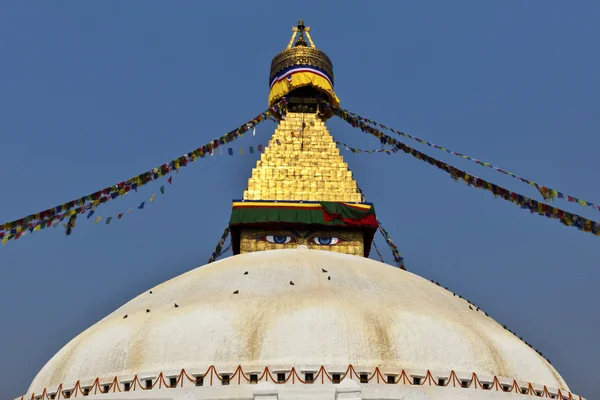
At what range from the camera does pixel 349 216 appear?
1579 centimetres

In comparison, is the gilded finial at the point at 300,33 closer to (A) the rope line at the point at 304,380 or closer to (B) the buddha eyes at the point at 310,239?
(B) the buddha eyes at the point at 310,239

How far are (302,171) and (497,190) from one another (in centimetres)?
543

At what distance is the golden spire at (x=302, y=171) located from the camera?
16500 mm

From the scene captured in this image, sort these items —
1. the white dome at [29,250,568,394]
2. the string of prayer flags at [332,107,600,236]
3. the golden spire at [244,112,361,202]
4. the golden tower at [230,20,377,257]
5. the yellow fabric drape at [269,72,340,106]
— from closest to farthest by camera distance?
the white dome at [29,250,568,394] < the string of prayer flags at [332,107,600,236] < the golden tower at [230,20,377,257] < the golden spire at [244,112,361,202] < the yellow fabric drape at [269,72,340,106]

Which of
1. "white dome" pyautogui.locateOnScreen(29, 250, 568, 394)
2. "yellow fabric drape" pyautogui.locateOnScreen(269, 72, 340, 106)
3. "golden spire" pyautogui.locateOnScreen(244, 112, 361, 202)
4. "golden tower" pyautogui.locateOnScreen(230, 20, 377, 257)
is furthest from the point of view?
"yellow fabric drape" pyautogui.locateOnScreen(269, 72, 340, 106)

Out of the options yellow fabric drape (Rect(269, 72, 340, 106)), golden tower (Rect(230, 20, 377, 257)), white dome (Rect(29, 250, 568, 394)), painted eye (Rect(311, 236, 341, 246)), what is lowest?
white dome (Rect(29, 250, 568, 394))

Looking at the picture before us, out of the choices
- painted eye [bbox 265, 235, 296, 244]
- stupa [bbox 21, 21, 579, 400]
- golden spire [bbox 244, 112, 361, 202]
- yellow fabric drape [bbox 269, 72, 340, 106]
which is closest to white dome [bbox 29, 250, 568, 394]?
stupa [bbox 21, 21, 579, 400]

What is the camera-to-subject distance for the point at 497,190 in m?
13.1

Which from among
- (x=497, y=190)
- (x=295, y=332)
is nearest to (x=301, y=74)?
(x=497, y=190)

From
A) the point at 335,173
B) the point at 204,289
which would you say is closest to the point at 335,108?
the point at 335,173

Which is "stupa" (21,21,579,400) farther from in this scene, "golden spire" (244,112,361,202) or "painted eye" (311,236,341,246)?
"golden spire" (244,112,361,202)

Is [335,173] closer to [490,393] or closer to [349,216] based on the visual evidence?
[349,216]

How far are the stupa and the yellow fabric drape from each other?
9.11 metres

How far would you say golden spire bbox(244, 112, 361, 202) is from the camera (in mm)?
16500
